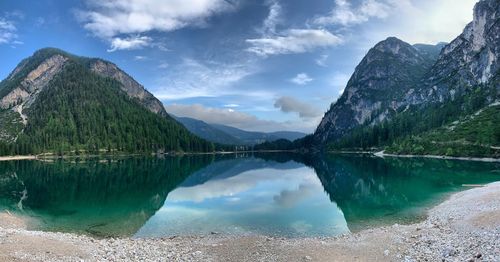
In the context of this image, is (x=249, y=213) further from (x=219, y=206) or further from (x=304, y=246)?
(x=304, y=246)

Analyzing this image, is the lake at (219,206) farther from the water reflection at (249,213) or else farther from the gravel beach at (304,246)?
the gravel beach at (304,246)

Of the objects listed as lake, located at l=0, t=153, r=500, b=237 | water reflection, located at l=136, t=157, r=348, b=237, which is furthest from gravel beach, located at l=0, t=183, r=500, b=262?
lake, located at l=0, t=153, r=500, b=237

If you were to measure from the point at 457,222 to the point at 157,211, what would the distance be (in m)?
35.8

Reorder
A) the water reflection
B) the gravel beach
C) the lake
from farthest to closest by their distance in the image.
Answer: the lake → the water reflection → the gravel beach

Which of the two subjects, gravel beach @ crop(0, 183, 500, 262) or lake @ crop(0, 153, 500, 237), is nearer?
gravel beach @ crop(0, 183, 500, 262)

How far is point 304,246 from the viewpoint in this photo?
29672 mm

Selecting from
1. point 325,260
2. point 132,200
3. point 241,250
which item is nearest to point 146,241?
point 241,250

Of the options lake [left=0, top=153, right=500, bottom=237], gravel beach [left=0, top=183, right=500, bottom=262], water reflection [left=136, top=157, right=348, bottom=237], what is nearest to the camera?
gravel beach [left=0, top=183, right=500, bottom=262]

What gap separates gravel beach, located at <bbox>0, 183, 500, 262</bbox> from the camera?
78.6ft

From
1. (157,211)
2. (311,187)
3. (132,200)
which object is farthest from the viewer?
(311,187)

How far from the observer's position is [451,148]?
148 meters

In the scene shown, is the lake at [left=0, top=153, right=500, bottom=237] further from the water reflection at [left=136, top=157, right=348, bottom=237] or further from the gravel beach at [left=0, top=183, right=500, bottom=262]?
the gravel beach at [left=0, top=183, right=500, bottom=262]

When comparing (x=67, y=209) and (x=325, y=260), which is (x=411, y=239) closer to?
(x=325, y=260)

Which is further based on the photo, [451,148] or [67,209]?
[451,148]
